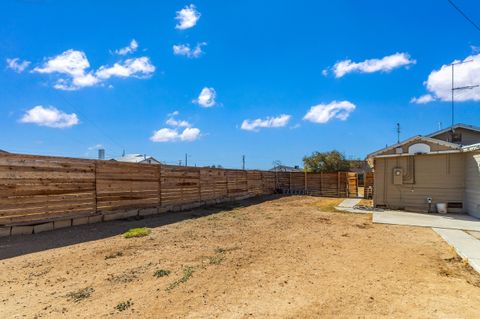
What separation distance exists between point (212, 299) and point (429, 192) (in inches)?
466

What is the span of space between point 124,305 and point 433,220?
10.3m

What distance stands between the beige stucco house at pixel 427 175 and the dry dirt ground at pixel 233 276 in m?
4.96

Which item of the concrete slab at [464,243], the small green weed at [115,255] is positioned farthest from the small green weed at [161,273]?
the concrete slab at [464,243]

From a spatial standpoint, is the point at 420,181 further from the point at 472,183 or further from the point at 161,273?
the point at 161,273

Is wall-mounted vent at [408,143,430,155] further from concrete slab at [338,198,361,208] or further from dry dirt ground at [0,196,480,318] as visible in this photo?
dry dirt ground at [0,196,480,318]

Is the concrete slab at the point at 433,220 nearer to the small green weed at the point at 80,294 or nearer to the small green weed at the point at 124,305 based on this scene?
the small green weed at the point at 124,305

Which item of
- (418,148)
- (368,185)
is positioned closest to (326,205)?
(418,148)

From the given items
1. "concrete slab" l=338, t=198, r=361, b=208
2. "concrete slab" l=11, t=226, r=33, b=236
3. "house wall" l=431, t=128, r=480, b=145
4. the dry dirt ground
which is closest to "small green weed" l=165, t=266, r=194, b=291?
the dry dirt ground

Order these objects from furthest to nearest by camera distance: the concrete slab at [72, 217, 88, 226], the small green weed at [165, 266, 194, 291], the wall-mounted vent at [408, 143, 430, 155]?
the wall-mounted vent at [408, 143, 430, 155] < the concrete slab at [72, 217, 88, 226] < the small green weed at [165, 266, 194, 291]

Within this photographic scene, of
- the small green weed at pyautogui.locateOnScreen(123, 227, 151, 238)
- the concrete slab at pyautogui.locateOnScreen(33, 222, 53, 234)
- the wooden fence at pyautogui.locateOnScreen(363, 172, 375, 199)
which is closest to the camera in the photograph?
the concrete slab at pyautogui.locateOnScreen(33, 222, 53, 234)

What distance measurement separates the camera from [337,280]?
14.9ft

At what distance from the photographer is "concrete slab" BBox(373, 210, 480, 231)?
9.11 metres

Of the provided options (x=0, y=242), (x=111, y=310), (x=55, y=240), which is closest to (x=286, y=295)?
(x=111, y=310)

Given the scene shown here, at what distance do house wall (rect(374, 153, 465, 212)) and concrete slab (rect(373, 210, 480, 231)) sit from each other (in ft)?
3.57
